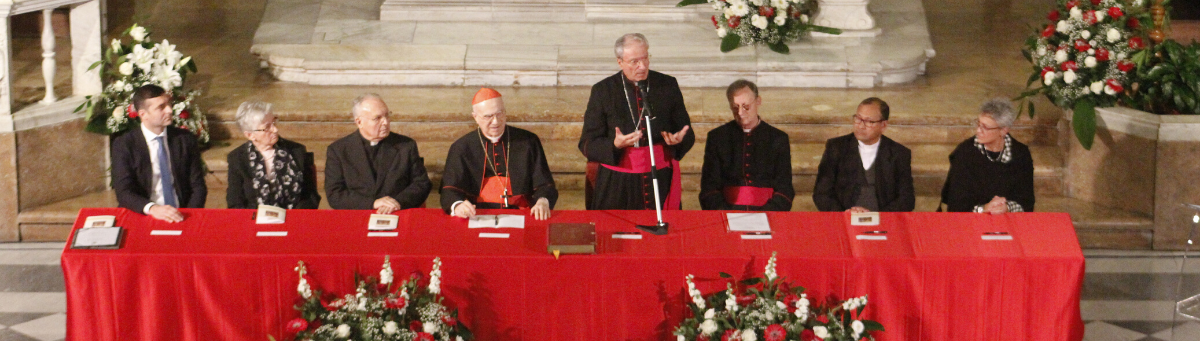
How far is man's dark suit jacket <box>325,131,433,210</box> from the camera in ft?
16.9

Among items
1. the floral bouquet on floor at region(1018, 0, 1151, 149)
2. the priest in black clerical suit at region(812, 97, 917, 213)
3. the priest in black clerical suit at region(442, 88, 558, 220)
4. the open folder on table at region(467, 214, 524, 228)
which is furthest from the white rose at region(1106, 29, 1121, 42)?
the open folder on table at region(467, 214, 524, 228)

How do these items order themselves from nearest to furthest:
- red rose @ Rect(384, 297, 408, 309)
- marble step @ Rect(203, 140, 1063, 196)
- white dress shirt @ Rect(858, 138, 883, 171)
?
red rose @ Rect(384, 297, 408, 309) < white dress shirt @ Rect(858, 138, 883, 171) < marble step @ Rect(203, 140, 1063, 196)

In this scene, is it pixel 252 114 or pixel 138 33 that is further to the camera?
pixel 138 33

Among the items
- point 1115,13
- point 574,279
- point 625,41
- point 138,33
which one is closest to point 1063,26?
point 1115,13

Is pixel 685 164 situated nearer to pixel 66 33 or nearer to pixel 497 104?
pixel 497 104

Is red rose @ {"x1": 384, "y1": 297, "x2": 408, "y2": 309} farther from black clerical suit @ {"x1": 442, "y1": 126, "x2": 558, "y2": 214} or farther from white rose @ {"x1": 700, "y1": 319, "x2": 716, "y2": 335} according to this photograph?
black clerical suit @ {"x1": 442, "y1": 126, "x2": 558, "y2": 214}

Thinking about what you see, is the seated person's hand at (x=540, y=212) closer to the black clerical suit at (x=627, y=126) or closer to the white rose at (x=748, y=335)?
the black clerical suit at (x=627, y=126)

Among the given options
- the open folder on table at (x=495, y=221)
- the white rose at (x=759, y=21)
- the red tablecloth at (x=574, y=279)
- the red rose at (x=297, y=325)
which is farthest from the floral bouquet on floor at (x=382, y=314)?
the white rose at (x=759, y=21)

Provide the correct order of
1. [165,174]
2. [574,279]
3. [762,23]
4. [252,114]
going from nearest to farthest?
[574,279]
[252,114]
[165,174]
[762,23]

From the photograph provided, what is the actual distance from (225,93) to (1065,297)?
5.67 metres

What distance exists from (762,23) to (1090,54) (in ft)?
7.88

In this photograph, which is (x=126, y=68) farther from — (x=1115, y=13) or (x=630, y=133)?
(x=1115, y=13)

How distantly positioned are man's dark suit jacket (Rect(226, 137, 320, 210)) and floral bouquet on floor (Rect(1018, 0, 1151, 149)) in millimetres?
4136

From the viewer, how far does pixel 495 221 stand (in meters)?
4.44
